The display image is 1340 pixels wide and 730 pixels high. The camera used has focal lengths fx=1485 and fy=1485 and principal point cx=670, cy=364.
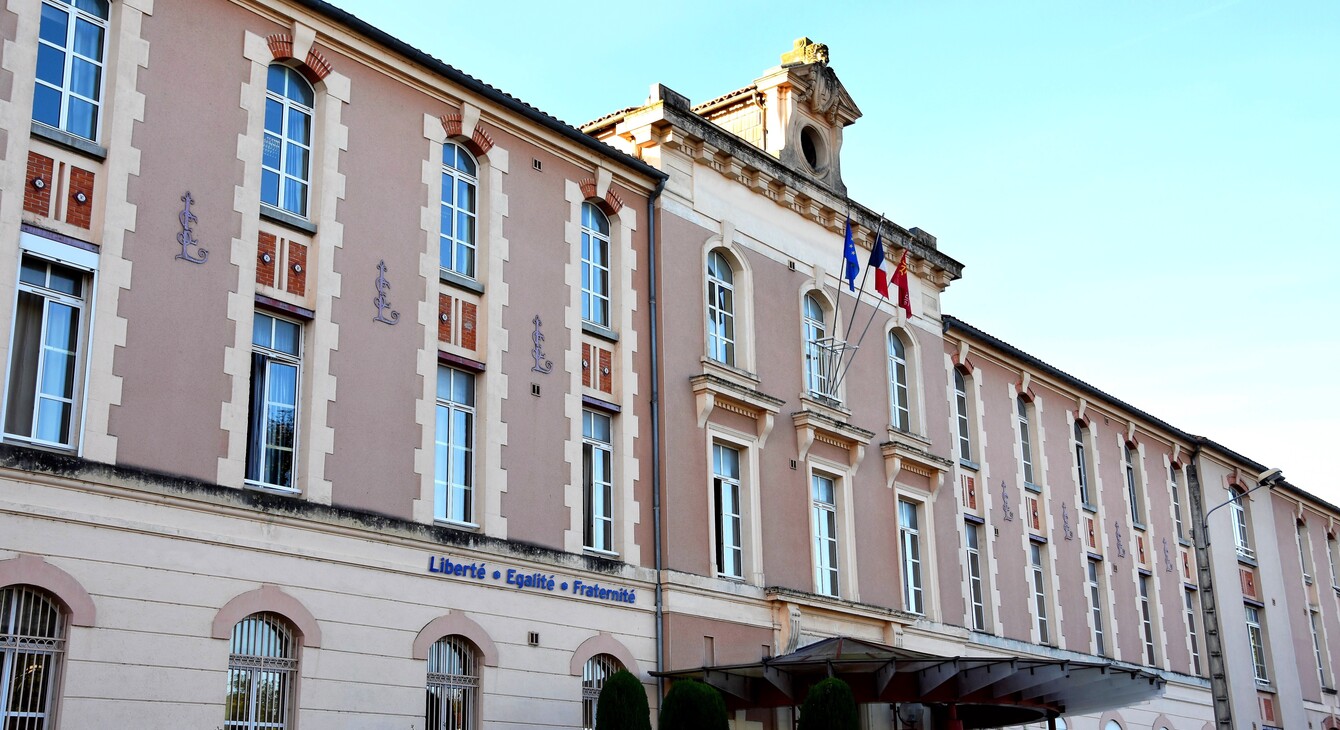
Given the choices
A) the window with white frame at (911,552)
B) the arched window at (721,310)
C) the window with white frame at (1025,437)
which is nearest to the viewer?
the arched window at (721,310)

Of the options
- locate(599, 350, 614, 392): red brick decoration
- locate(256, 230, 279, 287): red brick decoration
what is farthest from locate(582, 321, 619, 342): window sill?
locate(256, 230, 279, 287): red brick decoration

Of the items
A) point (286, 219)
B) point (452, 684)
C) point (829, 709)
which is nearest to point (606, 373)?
point (452, 684)

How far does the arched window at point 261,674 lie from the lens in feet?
49.6

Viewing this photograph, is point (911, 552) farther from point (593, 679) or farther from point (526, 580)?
point (526, 580)

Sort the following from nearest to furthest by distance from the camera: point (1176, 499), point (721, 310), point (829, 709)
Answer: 1. point (829, 709)
2. point (721, 310)
3. point (1176, 499)

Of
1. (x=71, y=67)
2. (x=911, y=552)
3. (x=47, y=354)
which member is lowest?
(x=47, y=354)

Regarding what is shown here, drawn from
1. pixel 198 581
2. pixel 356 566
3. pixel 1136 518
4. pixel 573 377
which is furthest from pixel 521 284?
pixel 1136 518

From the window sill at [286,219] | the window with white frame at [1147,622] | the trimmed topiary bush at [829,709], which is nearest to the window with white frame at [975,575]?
the window with white frame at [1147,622]

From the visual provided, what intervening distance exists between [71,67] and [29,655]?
590 cm

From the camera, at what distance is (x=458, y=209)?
1927cm

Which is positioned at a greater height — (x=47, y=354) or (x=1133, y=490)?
(x=1133, y=490)

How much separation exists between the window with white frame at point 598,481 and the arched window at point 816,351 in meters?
4.71

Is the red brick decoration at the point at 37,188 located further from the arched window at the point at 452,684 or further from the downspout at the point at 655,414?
the downspout at the point at 655,414

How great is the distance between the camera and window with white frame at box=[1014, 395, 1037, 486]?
31.1 meters
